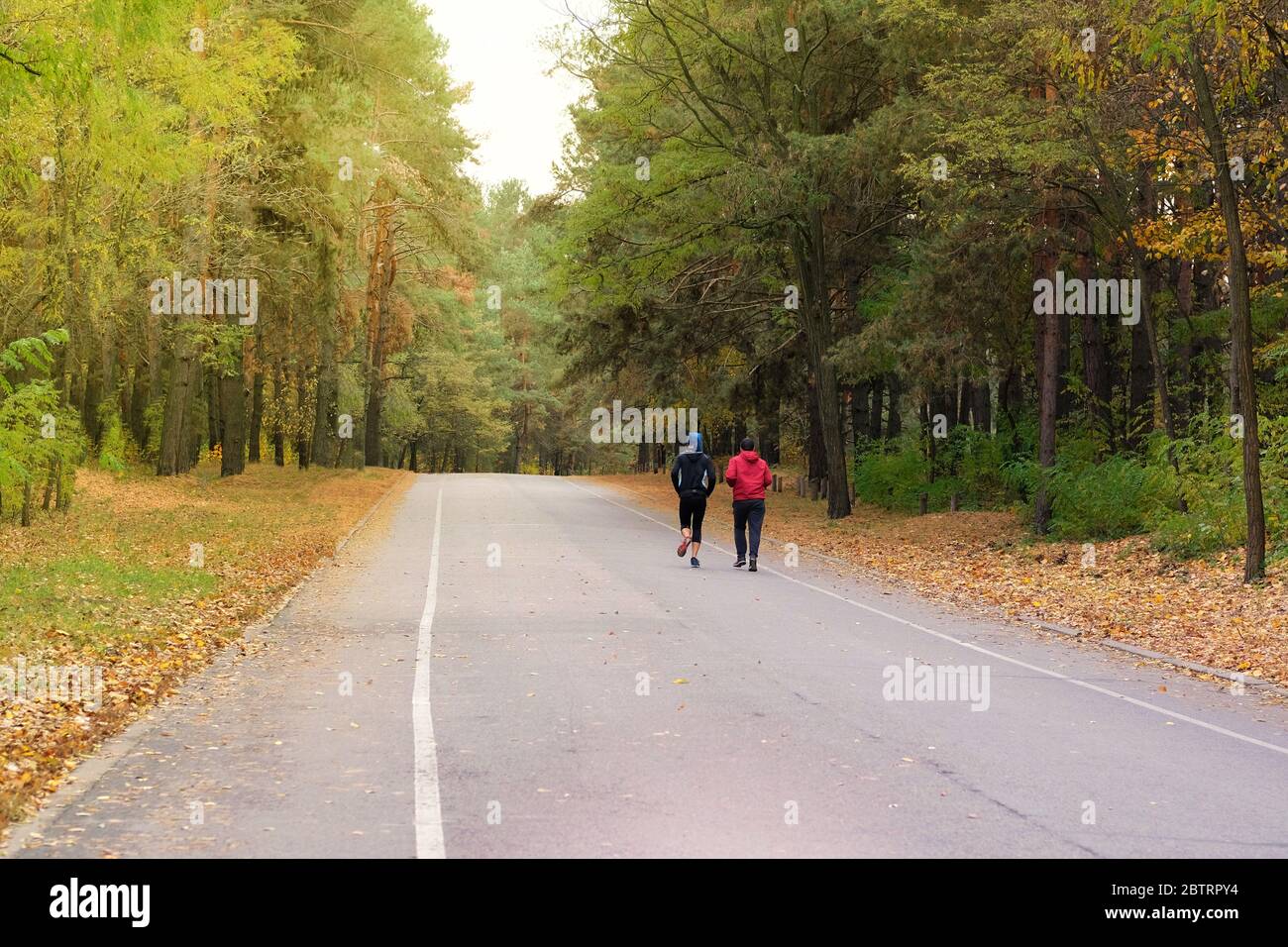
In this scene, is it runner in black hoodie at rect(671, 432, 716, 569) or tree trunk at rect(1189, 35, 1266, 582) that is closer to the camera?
tree trunk at rect(1189, 35, 1266, 582)

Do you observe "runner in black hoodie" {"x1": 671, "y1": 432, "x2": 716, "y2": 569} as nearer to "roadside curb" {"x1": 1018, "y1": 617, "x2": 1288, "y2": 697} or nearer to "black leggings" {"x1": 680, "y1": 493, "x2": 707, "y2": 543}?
"black leggings" {"x1": 680, "y1": 493, "x2": 707, "y2": 543}

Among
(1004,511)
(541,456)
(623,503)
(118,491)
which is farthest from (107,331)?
(541,456)

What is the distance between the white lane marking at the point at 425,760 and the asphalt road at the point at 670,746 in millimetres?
28

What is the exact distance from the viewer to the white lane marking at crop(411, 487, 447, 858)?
5914 millimetres

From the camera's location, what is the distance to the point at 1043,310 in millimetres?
22875

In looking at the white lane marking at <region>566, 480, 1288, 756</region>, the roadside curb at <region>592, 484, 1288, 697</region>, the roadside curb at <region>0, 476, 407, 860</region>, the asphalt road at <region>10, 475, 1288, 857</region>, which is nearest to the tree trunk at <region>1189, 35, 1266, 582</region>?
the roadside curb at <region>592, 484, 1288, 697</region>

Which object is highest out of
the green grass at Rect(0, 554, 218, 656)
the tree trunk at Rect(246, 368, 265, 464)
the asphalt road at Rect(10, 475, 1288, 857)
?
the tree trunk at Rect(246, 368, 265, 464)

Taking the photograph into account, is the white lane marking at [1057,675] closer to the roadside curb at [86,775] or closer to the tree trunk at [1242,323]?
the tree trunk at [1242,323]

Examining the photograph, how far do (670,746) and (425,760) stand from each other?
1567 mm

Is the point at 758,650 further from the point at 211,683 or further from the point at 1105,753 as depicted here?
the point at 211,683

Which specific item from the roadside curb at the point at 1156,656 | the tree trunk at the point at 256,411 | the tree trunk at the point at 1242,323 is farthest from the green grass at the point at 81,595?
the tree trunk at the point at 256,411

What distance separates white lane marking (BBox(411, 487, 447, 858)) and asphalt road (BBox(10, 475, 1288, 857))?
28mm

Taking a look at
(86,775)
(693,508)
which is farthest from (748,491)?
(86,775)

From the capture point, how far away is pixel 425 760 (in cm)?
754
